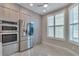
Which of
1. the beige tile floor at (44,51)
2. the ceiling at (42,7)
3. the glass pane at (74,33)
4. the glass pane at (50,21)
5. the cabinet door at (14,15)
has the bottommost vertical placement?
the beige tile floor at (44,51)

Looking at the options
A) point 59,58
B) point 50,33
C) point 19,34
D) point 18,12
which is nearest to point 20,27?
point 19,34

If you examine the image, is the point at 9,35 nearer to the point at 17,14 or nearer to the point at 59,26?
the point at 17,14

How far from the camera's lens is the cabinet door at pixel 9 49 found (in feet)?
5.45

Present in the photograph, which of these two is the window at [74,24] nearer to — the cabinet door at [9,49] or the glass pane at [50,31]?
the glass pane at [50,31]

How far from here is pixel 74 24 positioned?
1.80 m

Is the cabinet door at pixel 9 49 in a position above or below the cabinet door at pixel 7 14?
below

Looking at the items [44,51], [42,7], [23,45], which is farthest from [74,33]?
[23,45]

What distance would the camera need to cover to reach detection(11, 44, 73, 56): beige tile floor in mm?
1668

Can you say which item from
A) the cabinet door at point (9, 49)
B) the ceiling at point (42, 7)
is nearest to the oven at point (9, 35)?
the cabinet door at point (9, 49)

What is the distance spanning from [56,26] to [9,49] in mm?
935

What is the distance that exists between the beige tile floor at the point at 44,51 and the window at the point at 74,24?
0.97ft

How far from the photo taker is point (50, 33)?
1909 mm

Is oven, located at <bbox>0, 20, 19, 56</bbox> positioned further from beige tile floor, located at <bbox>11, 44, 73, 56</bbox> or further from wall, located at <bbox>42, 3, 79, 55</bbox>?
wall, located at <bbox>42, 3, 79, 55</bbox>

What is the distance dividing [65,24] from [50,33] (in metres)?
0.32
